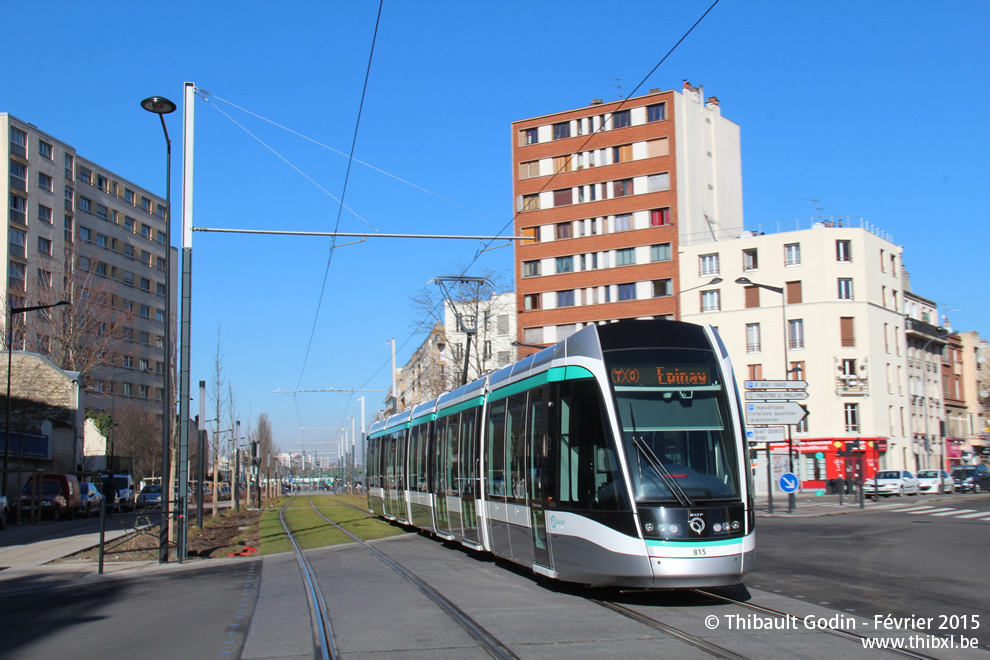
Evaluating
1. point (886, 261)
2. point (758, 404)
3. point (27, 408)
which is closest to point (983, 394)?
point (886, 261)

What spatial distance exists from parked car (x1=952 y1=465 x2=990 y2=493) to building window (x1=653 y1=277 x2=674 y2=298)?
20.6 metres

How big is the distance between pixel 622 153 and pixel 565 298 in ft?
35.6

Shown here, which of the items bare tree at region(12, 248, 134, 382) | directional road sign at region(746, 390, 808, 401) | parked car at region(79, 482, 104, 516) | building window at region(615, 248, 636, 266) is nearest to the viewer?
directional road sign at region(746, 390, 808, 401)

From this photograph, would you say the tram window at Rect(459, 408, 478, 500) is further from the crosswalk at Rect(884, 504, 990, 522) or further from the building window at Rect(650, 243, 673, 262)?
the building window at Rect(650, 243, 673, 262)

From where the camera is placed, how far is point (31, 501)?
36625 millimetres

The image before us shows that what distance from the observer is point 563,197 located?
67.4 metres

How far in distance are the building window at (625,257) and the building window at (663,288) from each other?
2.24m

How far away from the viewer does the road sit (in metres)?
10.5

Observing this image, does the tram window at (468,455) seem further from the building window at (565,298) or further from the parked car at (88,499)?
the building window at (565,298)

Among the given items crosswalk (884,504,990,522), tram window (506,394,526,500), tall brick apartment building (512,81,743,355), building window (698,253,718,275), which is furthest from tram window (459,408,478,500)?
building window (698,253,718,275)

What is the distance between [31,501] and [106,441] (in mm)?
35883

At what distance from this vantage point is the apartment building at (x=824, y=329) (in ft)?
190

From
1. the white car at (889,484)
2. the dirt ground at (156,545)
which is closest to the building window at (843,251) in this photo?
the white car at (889,484)

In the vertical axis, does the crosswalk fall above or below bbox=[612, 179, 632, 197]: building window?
below
